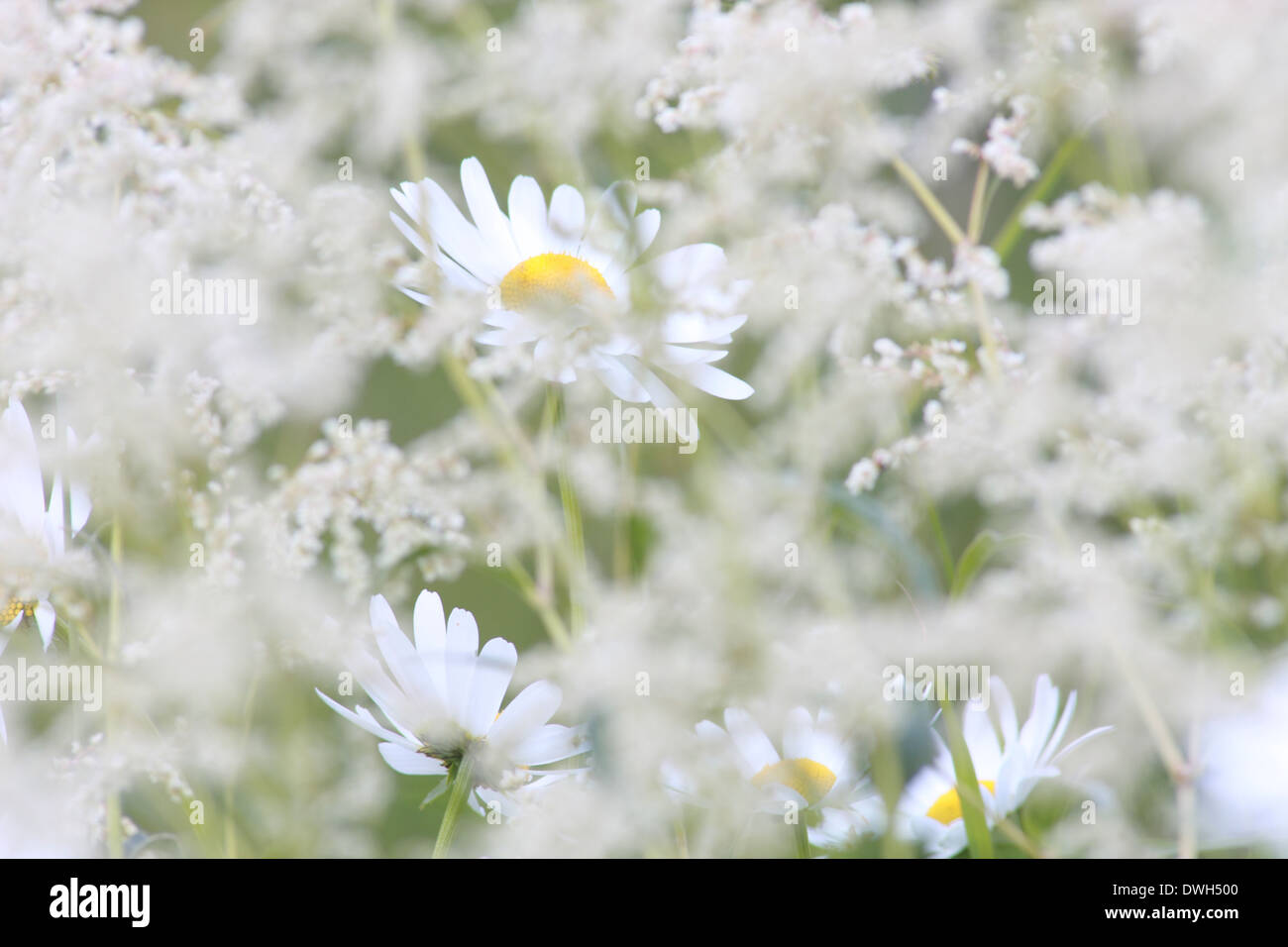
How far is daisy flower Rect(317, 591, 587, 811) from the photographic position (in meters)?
0.35

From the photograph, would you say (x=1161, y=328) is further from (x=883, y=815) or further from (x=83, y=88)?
(x=83, y=88)

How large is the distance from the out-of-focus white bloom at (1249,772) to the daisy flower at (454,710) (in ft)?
0.78

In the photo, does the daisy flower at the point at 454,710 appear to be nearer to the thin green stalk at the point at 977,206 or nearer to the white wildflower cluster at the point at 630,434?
the white wildflower cluster at the point at 630,434

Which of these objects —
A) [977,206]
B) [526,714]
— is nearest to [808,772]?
[526,714]

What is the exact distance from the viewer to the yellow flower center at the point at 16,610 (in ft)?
1.18

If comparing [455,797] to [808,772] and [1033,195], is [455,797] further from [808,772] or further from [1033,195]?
[1033,195]

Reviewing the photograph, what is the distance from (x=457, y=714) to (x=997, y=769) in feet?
0.68

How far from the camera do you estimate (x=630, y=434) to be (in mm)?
368

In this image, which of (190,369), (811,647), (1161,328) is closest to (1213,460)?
(1161,328)

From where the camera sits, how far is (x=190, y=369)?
1.17 ft

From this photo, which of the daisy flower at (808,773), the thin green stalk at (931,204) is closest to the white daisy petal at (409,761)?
the daisy flower at (808,773)

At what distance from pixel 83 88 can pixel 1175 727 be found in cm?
47

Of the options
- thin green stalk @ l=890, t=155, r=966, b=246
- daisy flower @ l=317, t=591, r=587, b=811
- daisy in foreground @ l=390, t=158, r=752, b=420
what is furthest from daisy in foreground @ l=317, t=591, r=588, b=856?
thin green stalk @ l=890, t=155, r=966, b=246

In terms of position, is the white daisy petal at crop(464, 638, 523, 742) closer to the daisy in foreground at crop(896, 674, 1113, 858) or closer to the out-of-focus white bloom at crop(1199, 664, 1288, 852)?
the daisy in foreground at crop(896, 674, 1113, 858)
